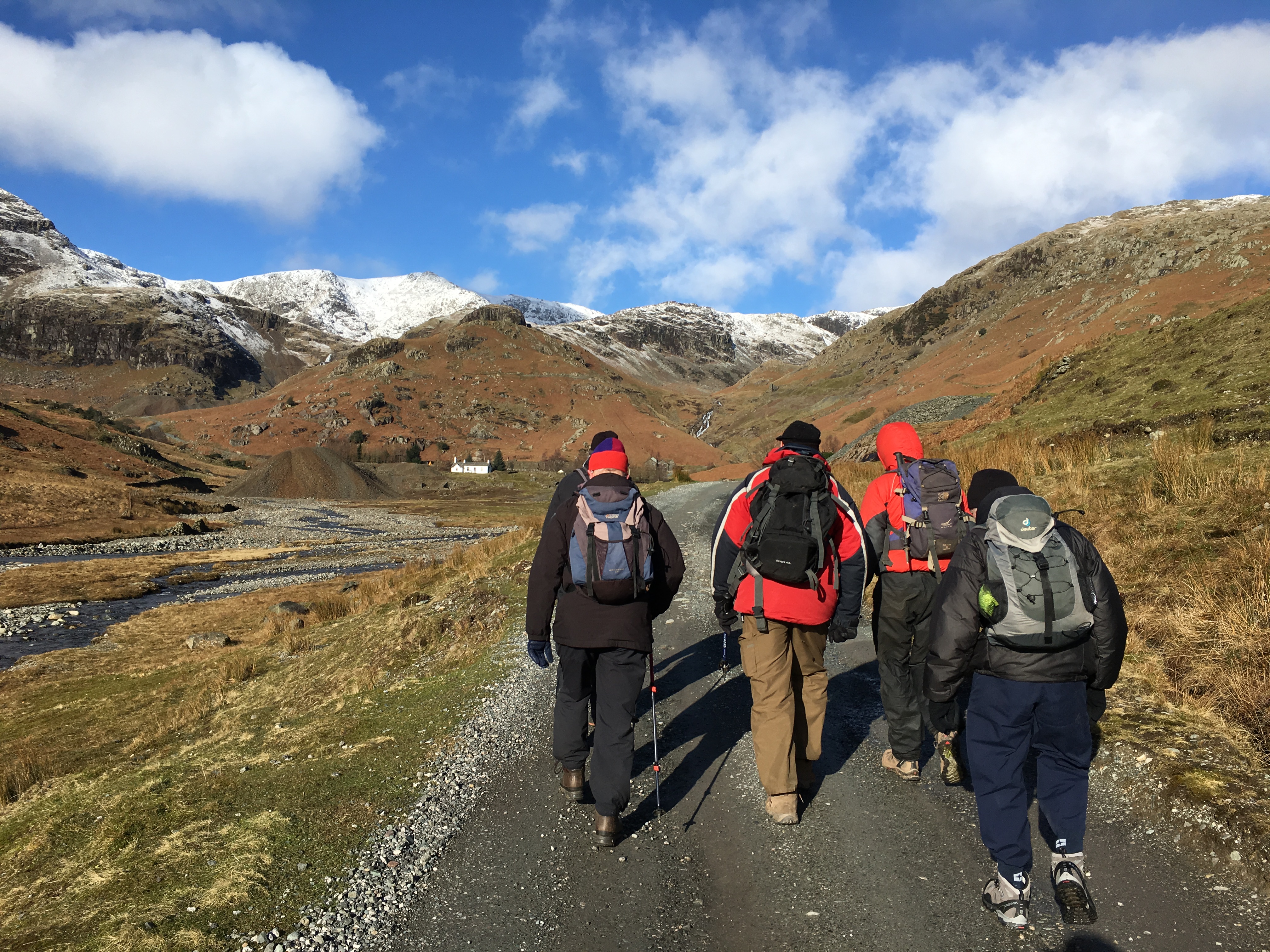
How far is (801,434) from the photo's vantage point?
4.45 m

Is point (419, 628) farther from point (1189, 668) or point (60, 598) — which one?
point (60, 598)

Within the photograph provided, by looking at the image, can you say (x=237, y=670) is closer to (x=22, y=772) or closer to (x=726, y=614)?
(x=22, y=772)

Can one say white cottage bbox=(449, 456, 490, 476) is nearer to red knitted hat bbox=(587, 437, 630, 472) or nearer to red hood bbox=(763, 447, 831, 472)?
red knitted hat bbox=(587, 437, 630, 472)

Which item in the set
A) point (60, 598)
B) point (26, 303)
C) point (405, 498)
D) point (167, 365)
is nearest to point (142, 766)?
point (60, 598)

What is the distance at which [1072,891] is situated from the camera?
3.21 meters

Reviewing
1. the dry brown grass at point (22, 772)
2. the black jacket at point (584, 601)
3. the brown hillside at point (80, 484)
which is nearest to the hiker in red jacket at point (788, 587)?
the black jacket at point (584, 601)

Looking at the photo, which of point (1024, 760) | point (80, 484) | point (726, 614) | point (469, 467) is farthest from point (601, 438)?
point (469, 467)

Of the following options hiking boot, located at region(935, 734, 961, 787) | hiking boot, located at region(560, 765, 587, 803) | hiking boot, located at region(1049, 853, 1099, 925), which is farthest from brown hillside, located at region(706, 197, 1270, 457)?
hiking boot, located at region(560, 765, 587, 803)

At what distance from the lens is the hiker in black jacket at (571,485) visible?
15.4 feet

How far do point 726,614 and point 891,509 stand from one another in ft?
5.25

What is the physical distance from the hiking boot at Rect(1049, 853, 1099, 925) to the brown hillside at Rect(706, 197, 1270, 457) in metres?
14.1

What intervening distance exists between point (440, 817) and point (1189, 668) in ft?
20.1

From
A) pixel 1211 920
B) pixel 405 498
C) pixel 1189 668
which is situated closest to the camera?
pixel 1211 920

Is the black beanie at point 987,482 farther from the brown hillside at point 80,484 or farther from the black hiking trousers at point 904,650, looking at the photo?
the brown hillside at point 80,484
